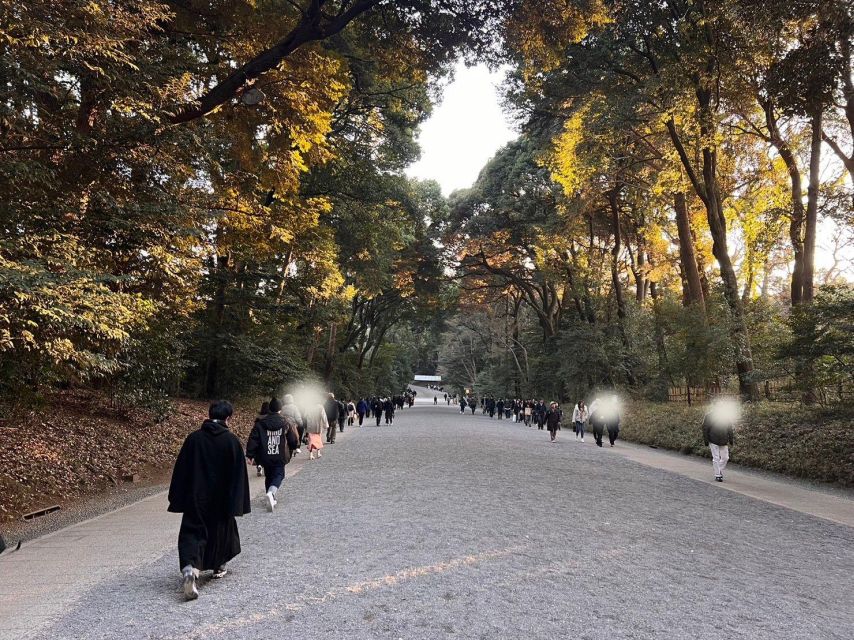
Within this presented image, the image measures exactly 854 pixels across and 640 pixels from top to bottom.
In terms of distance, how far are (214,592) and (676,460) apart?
12.9m

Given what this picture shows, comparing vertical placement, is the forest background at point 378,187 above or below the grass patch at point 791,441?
above

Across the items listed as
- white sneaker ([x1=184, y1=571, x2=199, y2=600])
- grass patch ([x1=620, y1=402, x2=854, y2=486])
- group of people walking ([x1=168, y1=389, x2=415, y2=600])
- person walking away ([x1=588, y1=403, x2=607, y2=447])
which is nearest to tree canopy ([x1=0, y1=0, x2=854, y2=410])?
grass patch ([x1=620, y1=402, x2=854, y2=486])

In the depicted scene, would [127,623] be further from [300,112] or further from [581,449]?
[581,449]

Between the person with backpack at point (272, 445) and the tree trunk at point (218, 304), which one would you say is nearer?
the person with backpack at point (272, 445)

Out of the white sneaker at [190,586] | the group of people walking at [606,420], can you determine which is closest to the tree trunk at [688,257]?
the group of people walking at [606,420]

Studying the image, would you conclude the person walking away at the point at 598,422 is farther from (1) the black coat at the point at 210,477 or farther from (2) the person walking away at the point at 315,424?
(1) the black coat at the point at 210,477

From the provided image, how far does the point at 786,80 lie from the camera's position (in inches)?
393

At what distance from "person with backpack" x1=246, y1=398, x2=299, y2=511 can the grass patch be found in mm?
9896

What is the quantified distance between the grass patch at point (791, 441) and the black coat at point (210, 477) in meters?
10.8

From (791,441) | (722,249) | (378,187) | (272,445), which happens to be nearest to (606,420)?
(722,249)

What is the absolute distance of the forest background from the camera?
21.5ft

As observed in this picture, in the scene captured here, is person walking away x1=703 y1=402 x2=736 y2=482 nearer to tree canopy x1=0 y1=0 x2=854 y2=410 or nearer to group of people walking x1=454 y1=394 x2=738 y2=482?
group of people walking x1=454 y1=394 x2=738 y2=482

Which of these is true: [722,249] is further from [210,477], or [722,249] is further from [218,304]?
[210,477]

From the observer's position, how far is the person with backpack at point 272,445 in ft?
24.1
